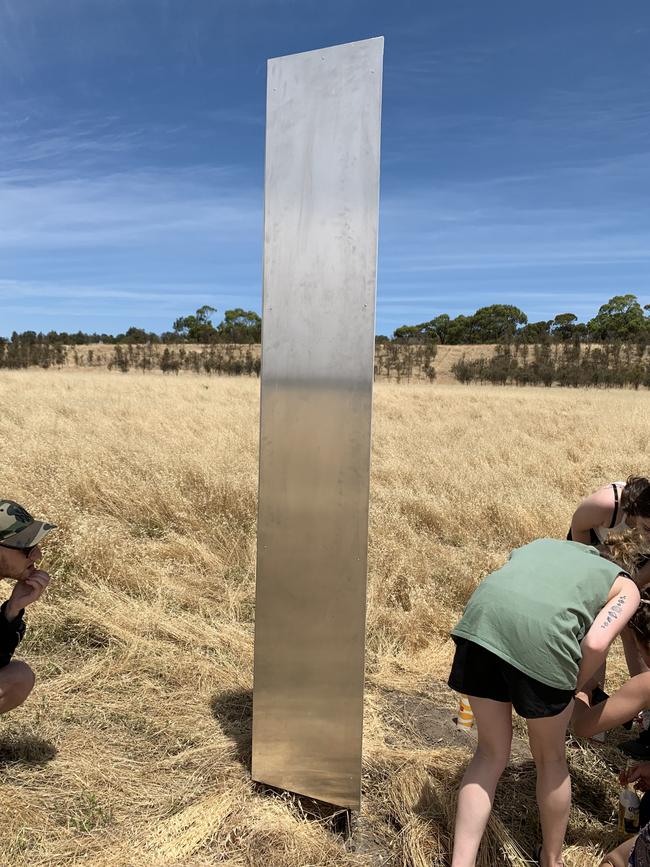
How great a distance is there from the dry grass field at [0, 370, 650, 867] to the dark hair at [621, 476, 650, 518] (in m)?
1.13

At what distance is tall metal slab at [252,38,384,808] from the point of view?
214 cm

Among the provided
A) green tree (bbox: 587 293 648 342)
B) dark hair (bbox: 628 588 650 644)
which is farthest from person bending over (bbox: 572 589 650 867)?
green tree (bbox: 587 293 648 342)

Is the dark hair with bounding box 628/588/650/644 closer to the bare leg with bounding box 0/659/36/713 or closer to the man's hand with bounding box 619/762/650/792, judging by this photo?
the man's hand with bounding box 619/762/650/792

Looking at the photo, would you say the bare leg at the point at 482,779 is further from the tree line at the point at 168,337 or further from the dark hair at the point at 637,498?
the tree line at the point at 168,337

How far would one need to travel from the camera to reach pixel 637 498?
2605mm

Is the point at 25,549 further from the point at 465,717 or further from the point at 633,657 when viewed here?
the point at 633,657

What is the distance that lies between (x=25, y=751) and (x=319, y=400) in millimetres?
1943

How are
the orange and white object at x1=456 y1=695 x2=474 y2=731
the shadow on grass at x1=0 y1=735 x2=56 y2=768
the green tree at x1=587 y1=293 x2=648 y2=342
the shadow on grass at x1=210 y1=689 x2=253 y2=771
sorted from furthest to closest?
the green tree at x1=587 y1=293 x2=648 y2=342, the orange and white object at x1=456 y1=695 x2=474 y2=731, the shadow on grass at x1=210 y1=689 x2=253 y2=771, the shadow on grass at x1=0 y1=735 x2=56 y2=768

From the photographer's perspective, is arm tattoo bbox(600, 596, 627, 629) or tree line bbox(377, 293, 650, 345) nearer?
arm tattoo bbox(600, 596, 627, 629)

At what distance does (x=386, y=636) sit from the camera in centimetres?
384

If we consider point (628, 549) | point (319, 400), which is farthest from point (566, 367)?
point (319, 400)

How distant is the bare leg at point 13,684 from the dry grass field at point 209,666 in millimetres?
295

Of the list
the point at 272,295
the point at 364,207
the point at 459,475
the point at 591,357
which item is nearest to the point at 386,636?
the point at 272,295

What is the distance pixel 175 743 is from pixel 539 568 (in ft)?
6.01
